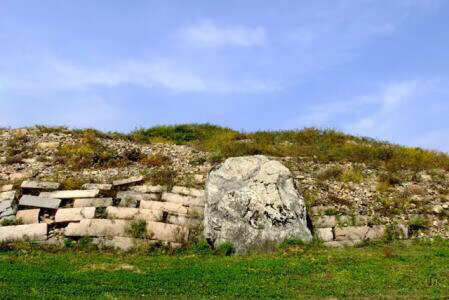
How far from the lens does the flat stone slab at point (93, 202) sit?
16984 millimetres

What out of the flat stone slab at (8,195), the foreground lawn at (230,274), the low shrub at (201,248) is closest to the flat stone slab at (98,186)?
the flat stone slab at (8,195)

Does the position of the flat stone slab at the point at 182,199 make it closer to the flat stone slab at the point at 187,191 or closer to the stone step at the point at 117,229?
the flat stone slab at the point at 187,191

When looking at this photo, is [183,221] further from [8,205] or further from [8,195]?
[8,195]

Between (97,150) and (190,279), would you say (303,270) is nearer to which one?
(190,279)

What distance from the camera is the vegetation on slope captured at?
72.1 feet

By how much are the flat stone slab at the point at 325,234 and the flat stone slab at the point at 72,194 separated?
7188mm

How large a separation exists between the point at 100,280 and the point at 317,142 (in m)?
15.9

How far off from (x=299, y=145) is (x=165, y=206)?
9383mm

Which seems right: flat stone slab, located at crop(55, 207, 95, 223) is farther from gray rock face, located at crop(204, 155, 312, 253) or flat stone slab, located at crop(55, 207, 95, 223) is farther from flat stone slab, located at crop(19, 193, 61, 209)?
gray rock face, located at crop(204, 155, 312, 253)

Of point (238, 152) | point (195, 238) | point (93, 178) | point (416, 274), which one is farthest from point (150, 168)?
point (416, 274)

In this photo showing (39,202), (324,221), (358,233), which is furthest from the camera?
(39,202)

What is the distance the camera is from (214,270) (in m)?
12.4

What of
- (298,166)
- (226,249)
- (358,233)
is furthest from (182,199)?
(358,233)

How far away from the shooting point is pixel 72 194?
17469 millimetres
